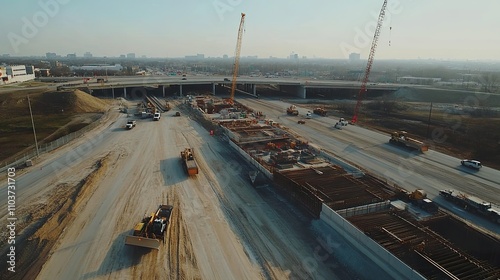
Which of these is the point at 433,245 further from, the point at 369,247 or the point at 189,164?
the point at 189,164

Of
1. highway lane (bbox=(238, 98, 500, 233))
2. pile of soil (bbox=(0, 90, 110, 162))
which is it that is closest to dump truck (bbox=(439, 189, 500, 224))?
highway lane (bbox=(238, 98, 500, 233))

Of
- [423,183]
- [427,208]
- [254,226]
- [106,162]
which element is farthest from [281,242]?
[106,162]

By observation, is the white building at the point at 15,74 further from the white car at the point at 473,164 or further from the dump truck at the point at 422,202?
the white car at the point at 473,164

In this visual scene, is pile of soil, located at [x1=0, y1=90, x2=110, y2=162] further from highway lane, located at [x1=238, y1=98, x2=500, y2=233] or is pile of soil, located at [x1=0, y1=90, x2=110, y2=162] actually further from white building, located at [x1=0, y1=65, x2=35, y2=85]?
highway lane, located at [x1=238, y1=98, x2=500, y2=233]

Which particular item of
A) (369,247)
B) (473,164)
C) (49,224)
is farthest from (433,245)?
(49,224)

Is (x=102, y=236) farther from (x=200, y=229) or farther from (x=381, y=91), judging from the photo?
(x=381, y=91)

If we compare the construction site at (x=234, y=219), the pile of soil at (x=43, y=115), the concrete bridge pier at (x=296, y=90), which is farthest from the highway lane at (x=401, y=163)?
the concrete bridge pier at (x=296, y=90)
